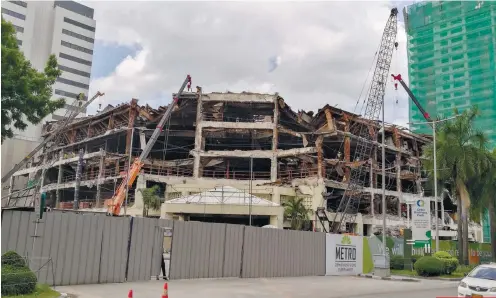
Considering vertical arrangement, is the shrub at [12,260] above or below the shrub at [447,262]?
above

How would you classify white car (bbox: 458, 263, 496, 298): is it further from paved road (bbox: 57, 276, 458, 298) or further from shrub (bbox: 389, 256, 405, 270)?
shrub (bbox: 389, 256, 405, 270)

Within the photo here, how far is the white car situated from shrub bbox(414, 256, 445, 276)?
552 inches

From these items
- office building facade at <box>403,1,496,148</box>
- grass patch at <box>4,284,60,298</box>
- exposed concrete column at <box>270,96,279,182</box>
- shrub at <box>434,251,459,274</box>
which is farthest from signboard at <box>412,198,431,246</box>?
office building facade at <box>403,1,496,148</box>

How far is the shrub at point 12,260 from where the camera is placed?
1331 cm

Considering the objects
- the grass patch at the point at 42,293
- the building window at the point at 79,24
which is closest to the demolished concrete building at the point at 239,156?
the grass patch at the point at 42,293

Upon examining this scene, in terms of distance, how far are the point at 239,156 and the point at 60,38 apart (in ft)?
236

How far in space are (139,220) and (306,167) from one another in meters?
Answer: 43.0

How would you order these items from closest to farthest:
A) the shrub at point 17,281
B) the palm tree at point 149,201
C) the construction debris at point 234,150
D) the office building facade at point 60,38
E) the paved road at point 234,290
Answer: the shrub at point 17,281, the paved road at point 234,290, the palm tree at point 149,201, the construction debris at point 234,150, the office building facade at point 60,38

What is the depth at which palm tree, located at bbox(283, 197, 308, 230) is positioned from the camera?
48.3m

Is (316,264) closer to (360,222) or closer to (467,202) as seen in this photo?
(467,202)

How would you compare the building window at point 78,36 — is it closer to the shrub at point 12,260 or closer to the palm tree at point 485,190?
the palm tree at point 485,190

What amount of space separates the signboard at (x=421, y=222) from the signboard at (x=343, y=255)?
430cm

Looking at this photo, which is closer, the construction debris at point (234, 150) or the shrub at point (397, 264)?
the shrub at point (397, 264)

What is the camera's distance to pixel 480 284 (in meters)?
14.2
